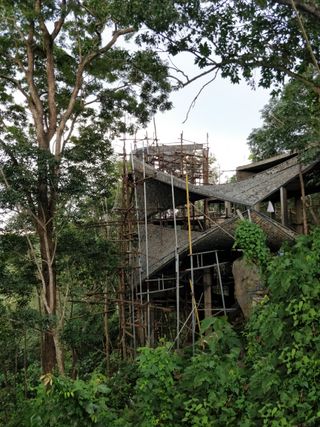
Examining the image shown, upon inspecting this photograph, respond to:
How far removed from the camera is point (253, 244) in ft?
19.2

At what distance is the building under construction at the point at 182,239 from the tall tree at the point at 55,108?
1.91m

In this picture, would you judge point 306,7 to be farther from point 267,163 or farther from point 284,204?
point 267,163

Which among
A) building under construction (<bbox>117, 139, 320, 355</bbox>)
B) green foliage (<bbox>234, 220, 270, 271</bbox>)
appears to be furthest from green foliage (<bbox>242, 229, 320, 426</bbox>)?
building under construction (<bbox>117, 139, 320, 355</bbox>)

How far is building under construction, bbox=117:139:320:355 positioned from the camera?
10094mm

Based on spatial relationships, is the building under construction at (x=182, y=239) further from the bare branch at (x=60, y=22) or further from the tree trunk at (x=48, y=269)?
the bare branch at (x=60, y=22)

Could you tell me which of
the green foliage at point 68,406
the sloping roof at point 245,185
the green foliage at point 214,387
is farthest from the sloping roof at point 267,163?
the green foliage at point 68,406

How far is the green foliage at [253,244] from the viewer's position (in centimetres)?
558

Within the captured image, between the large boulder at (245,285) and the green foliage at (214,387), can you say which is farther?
the large boulder at (245,285)

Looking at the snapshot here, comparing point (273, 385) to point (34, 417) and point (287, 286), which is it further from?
point (34, 417)

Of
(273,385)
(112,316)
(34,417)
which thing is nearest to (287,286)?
(273,385)

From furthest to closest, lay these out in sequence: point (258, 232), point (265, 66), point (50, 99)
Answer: point (50, 99), point (265, 66), point (258, 232)

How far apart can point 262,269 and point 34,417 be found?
9.82 ft

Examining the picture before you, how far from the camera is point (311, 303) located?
351 cm

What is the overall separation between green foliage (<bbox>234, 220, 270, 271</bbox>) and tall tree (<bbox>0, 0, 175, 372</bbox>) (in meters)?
3.13
